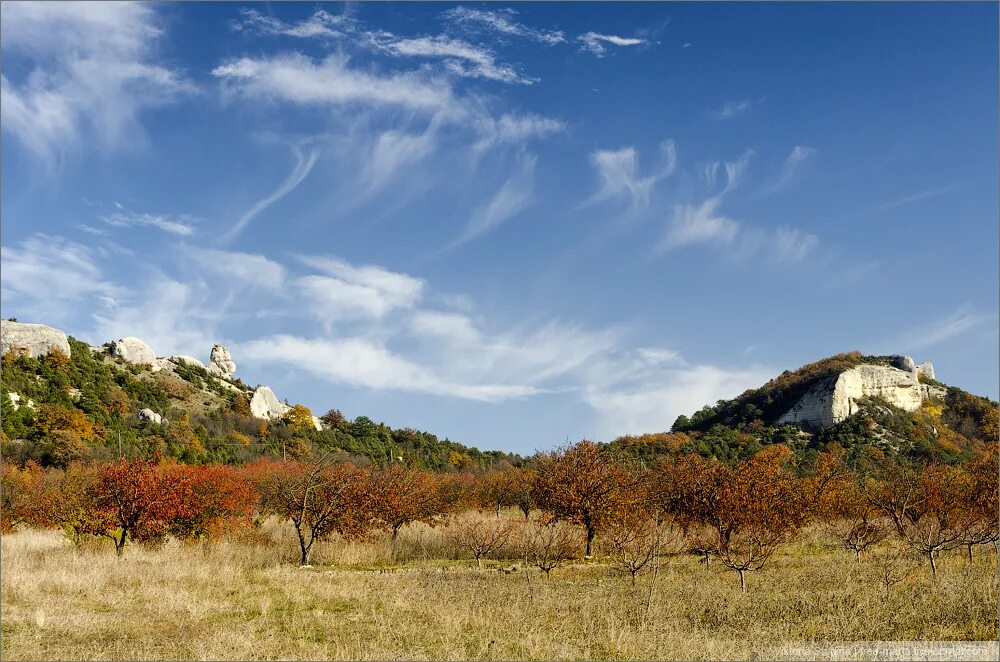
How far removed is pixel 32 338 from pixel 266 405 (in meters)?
36.3

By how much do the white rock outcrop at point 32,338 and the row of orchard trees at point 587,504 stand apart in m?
51.8

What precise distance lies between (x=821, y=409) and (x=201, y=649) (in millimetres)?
103685

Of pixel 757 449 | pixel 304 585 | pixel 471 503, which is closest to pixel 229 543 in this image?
pixel 304 585

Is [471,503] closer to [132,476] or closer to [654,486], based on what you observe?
[654,486]

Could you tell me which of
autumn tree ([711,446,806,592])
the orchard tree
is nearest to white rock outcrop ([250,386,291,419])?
the orchard tree

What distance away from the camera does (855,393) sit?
4124 inches

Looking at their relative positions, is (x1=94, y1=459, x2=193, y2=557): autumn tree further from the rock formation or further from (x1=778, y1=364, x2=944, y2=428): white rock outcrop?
(x1=778, y1=364, x2=944, y2=428): white rock outcrop

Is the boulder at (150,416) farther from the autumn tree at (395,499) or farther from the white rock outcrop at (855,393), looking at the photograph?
the white rock outcrop at (855,393)

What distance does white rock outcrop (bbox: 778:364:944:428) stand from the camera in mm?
99438

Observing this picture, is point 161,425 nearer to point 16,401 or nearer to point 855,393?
point 16,401

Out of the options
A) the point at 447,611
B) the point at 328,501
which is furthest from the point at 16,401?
the point at 447,611

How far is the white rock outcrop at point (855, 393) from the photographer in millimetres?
99438

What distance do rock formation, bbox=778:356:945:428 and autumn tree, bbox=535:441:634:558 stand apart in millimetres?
74594

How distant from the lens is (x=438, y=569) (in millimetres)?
29797
